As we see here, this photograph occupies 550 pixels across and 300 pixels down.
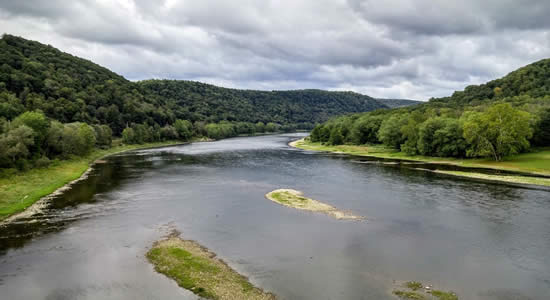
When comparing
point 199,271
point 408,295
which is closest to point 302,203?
point 199,271

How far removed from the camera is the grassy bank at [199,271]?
64.7 ft

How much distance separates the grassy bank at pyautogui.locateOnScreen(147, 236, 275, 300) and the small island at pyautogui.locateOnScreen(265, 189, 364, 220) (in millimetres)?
15682

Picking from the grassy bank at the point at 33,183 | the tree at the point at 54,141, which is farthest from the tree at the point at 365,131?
the tree at the point at 54,141

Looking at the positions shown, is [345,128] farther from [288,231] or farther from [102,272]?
[102,272]

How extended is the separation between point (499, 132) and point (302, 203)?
54.8m

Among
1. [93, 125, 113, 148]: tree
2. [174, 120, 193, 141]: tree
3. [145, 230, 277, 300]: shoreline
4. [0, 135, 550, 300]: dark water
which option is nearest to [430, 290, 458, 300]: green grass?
[0, 135, 550, 300]: dark water

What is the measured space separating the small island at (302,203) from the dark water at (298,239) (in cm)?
159

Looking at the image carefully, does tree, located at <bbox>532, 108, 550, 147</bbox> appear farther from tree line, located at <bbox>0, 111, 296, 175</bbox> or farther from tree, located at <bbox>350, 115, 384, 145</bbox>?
tree line, located at <bbox>0, 111, 296, 175</bbox>

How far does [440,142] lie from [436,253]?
2605 inches

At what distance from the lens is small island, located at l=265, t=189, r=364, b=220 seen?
120 ft

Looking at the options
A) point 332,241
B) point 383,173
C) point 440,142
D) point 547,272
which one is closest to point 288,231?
point 332,241

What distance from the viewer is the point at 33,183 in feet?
158

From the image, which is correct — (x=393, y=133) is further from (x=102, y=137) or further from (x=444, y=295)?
(x=102, y=137)

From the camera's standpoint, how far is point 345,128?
141m
